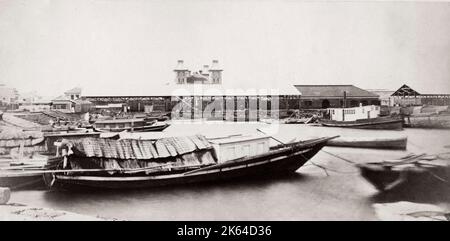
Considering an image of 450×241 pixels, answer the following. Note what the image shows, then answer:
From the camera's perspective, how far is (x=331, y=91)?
314 cm

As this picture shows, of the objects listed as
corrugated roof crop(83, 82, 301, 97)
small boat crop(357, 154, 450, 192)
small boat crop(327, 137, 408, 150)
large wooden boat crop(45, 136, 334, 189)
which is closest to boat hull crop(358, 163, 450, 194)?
small boat crop(357, 154, 450, 192)

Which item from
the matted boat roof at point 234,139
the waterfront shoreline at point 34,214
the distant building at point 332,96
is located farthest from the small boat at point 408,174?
the waterfront shoreline at point 34,214

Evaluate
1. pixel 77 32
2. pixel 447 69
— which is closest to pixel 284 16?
pixel 447 69

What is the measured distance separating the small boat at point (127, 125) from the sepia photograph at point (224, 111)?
0.01 m

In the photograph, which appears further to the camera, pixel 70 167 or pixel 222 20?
pixel 222 20

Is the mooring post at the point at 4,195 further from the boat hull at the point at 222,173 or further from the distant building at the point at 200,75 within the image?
the distant building at the point at 200,75

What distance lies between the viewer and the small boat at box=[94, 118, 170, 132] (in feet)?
9.78

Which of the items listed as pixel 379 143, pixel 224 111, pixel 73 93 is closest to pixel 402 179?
pixel 379 143

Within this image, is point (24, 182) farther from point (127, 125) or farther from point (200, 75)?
point (200, 75)

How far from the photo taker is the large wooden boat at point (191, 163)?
9.20 feet

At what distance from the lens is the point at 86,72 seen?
2973 mm

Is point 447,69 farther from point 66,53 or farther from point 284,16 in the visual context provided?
point 66,53

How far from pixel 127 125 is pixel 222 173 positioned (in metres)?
0.85
